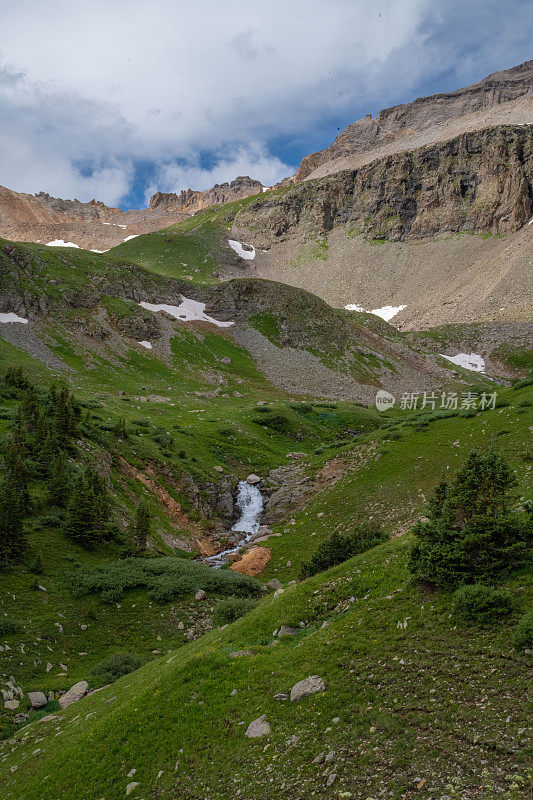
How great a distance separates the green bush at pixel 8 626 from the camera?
1526 centimetres

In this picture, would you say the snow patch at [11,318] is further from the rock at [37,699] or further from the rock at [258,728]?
the rock at [258,728]

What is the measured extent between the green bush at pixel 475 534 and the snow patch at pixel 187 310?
87.6 m

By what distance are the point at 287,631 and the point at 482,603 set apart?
5.95 m

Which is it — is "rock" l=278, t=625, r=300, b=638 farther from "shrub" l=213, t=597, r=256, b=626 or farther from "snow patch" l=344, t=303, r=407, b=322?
"snow patch" l=344, t=303, r=407, b=322

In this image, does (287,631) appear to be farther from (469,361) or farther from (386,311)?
(386,311)

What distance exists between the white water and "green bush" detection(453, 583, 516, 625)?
21.3 m

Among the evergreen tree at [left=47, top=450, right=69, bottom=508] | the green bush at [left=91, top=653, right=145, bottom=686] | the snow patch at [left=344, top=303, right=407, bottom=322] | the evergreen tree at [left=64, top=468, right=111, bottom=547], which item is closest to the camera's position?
the green bush at [left=91, top=653, right=145, bottom=686]

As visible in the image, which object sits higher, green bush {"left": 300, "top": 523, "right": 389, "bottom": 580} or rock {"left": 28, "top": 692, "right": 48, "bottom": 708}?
green bush {"left": 300, "top": 523, "right": 389, "bottom": 580}

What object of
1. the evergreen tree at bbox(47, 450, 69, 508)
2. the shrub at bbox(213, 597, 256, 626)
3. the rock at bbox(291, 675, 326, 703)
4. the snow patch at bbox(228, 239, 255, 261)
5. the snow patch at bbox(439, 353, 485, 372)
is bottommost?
the shrub at bbox(213, 597, 256, 626)

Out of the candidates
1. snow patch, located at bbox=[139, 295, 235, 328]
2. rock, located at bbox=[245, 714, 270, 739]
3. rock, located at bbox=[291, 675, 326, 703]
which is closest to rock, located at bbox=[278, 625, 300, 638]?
rock, located at bbox=[291, 675, 326, 703]

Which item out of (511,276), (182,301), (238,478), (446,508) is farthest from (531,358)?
(446,508)

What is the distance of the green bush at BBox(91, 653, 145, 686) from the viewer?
593 inches

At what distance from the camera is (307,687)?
944 cm

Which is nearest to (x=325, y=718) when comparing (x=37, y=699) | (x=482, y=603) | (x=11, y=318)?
(x=482, y=603)
